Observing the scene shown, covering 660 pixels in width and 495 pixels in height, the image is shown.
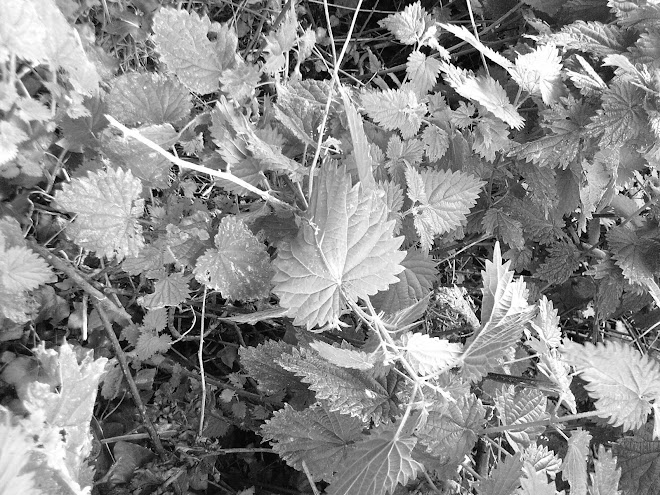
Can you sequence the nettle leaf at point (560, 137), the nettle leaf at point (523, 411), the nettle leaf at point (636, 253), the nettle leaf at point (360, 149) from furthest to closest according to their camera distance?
the nettle leaf at point (636, 253), the nettle leaf at point (560, 137), the nettle leaf at point (523, 411), the nettle leaf at point (360, 149)

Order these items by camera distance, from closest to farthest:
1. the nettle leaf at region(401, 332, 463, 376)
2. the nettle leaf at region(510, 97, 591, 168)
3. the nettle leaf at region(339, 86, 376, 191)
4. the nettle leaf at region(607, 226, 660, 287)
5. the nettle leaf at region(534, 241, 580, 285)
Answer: the nettle leaf at region(339, 86, 376, 191) < the nettle leaf at region(401, 332, 463, 376) < the nettle leaf at region(510, 97, 591, 168) < the nettle leaf at region(607, 226, 660, 287) < the nettle leaf at region(534, 241, 580, 285)

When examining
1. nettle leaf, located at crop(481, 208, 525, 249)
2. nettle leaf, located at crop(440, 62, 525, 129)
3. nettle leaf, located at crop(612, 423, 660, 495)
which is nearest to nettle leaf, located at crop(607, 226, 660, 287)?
nettle leaf, located at crop(481, 208, 525, 249)

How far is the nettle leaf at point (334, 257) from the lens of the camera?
3.10 ft

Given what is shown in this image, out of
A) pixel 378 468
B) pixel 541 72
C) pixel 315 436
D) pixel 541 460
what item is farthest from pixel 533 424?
pixel 541 72

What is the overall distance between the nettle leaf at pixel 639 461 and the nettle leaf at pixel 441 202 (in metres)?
0.71

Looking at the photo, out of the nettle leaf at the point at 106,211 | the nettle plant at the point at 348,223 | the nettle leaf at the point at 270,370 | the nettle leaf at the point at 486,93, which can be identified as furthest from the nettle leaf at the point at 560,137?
the nettle leaf at the point at 106,211

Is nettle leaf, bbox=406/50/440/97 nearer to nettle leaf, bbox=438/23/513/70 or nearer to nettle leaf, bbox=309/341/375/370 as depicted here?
nettle leaf, bbox=438/23/513/70

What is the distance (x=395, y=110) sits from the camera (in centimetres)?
131

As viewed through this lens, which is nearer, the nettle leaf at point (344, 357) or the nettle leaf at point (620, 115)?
the nettle leaf at point (344, 357)

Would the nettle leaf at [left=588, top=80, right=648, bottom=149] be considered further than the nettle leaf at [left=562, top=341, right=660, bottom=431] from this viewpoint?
Yes

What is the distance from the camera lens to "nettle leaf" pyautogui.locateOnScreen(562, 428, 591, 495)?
0.94 m

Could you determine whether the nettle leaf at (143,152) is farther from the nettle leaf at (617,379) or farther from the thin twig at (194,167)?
the nettle leaf at (617,379)

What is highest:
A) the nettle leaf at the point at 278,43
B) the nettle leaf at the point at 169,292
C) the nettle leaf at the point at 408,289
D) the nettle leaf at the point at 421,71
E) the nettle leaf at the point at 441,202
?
the nettle leaf at the point at 278,43

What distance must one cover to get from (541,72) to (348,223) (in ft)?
2.47
